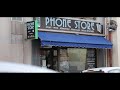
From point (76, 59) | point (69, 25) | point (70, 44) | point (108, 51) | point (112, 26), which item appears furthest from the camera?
point (108, 51)

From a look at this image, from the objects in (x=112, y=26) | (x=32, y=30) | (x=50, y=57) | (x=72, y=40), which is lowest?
(x=50, y=57)

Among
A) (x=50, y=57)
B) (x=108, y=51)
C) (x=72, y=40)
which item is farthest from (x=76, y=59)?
(x=108, y=51)

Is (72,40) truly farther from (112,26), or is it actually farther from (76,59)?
(112,26)

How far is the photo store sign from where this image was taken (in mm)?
11086

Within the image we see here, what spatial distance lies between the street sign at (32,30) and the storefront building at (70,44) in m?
0.29

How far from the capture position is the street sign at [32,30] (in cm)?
1010

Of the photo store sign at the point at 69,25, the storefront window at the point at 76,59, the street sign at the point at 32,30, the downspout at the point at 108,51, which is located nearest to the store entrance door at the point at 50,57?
the storefront window at the point at 76,59

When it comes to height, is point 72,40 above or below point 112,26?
below

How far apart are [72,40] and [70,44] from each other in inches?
9.2

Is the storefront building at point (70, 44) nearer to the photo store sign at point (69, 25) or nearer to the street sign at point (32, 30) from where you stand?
the photo store sign at point (69, 25)

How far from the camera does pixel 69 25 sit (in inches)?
467
